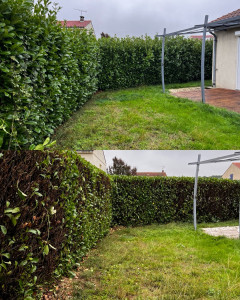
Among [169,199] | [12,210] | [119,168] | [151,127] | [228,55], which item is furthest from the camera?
[119,168]

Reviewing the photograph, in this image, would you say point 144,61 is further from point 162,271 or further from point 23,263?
point 23,263

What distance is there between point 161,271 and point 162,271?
0.05ft

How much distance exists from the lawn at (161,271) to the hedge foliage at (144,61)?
9.03 metres

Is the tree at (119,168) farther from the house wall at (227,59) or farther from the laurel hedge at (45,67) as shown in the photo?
the house wall at (227,59)

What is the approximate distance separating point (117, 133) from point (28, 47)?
11.8 feet

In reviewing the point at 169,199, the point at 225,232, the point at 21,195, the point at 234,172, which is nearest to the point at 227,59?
the point at 169,199

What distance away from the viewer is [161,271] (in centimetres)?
386

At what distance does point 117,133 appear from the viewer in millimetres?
7105

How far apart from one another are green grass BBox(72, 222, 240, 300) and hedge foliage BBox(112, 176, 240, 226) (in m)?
3.51

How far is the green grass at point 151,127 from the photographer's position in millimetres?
6484

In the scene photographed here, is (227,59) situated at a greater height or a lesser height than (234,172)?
greater

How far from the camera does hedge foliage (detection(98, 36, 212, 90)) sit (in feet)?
42.8

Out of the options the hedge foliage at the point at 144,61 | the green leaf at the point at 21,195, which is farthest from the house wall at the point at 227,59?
the green leaf at the point at 21,195

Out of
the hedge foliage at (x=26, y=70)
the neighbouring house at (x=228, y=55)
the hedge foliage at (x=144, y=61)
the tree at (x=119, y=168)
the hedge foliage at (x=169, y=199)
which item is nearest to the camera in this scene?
the hedge foliage at (x=26, y=70)
